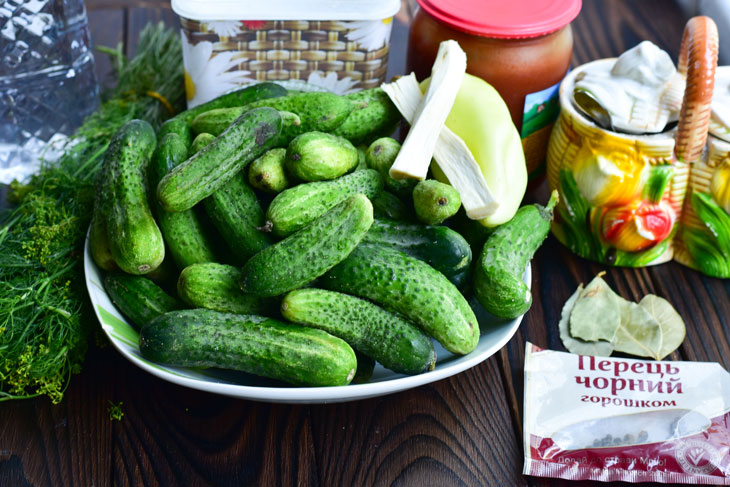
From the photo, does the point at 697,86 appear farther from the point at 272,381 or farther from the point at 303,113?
the point at 272,381

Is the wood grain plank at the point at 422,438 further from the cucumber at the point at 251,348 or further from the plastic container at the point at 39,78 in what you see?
the plastic container at the point at 39,78

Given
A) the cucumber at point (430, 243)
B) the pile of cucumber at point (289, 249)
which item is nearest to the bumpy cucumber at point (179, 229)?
the pile of cucumber at point (289, 249)

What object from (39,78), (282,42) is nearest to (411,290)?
(282,42)

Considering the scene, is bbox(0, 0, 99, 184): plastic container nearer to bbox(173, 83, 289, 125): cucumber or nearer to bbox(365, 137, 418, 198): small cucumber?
bbox(173, 83, 289, 125): cucumber

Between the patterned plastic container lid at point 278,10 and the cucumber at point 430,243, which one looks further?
the patterned plastic container lid at point 278,10

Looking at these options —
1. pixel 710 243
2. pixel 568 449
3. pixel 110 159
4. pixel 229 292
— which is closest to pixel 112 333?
pixel 229 292

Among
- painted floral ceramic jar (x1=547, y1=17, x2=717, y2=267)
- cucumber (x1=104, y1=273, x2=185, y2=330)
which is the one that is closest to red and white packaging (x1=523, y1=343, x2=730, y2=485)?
painted floral ceramic jar (x1=547, y1=17, x2=717, y2=267)

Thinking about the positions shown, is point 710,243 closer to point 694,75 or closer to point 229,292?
point 694,75
